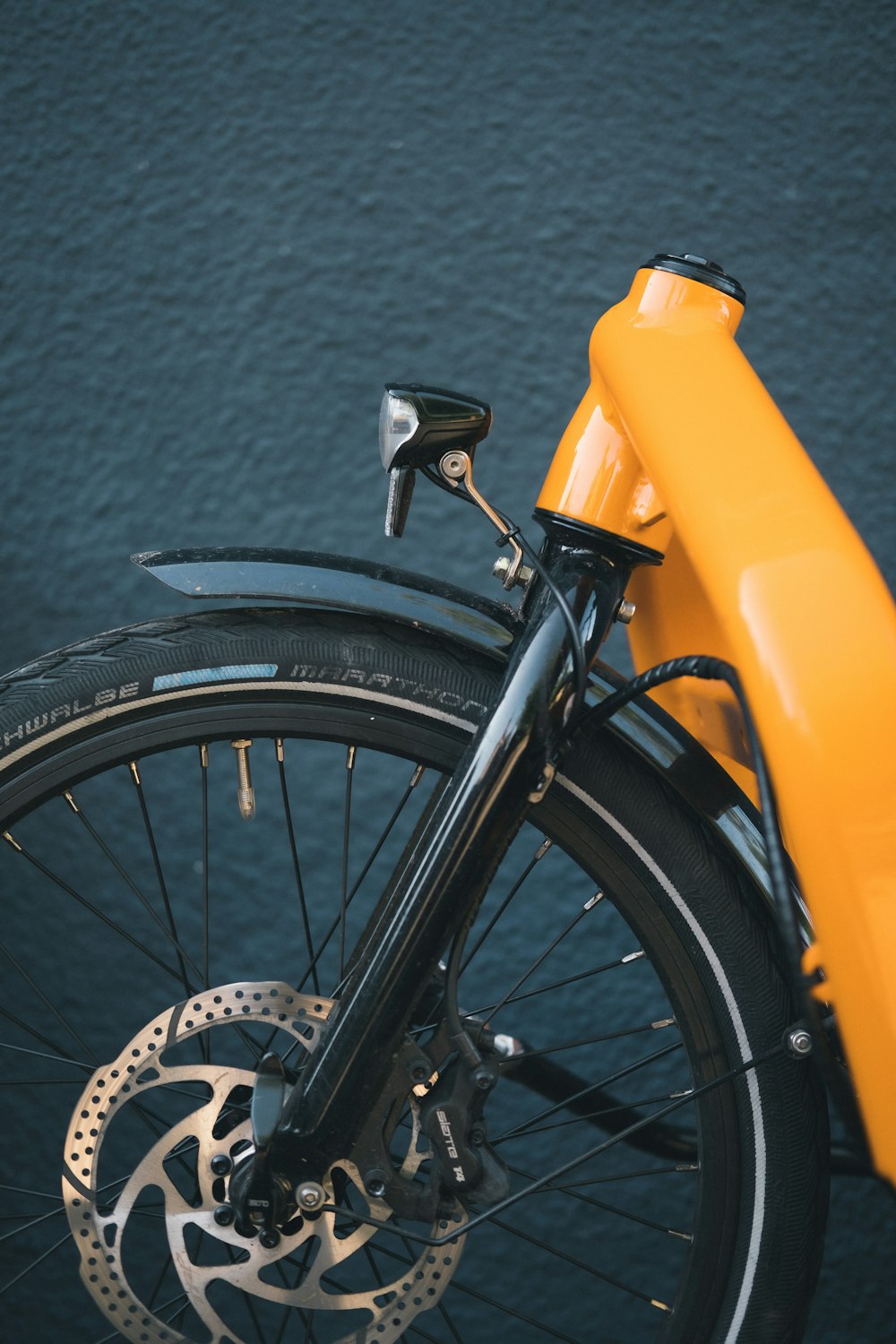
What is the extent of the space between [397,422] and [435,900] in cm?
18

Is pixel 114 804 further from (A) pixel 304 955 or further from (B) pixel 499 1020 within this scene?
(B) pixel 499 1020

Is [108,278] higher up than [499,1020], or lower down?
higher up

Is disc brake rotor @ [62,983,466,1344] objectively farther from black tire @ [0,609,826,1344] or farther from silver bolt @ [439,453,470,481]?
silver bolt @ [439,453,470,481]

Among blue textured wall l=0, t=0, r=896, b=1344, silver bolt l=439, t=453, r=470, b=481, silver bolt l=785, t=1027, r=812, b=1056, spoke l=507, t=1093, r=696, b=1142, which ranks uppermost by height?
blue textured wall l=0, t=0, r=896, b=1344

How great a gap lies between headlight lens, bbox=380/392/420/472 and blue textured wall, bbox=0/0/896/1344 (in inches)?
14.2

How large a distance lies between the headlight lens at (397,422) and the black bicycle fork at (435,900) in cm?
7

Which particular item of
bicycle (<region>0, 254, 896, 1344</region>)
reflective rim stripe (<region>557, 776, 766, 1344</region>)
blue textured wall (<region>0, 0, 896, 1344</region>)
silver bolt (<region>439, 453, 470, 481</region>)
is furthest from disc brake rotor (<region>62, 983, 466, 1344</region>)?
blue textured wall (<region>0, 0, 896, 1344</region>)

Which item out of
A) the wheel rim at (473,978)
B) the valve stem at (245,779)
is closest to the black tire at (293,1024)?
the wheel rim at (473,978)

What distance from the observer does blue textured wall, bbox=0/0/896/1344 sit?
0.72 metres

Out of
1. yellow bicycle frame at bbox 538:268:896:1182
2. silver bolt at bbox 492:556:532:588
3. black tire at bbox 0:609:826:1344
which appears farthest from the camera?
black tire at bbox 0:609:826:1344

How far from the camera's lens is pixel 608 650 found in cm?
77

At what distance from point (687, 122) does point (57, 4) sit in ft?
1.38

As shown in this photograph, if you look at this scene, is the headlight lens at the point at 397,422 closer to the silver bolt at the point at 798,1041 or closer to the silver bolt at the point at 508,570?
the silver bolt at the point at 508,570

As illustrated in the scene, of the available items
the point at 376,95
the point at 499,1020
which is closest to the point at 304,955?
the point at 499,1020
